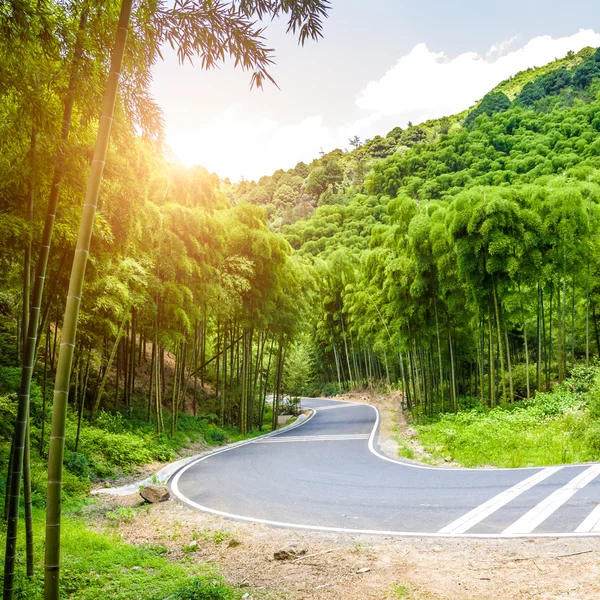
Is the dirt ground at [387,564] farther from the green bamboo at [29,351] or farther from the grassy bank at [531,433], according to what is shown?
the grassy bank at [531,433]

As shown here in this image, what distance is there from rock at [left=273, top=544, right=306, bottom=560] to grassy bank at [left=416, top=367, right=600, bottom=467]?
5.11m

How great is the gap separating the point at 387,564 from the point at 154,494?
14.5ft

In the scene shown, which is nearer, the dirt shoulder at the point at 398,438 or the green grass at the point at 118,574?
the green grass at the point at 118,574

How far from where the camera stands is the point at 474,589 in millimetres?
3340

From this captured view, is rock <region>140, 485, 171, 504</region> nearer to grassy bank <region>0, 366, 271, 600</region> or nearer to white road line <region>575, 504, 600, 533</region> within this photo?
grassy bank <region>0, 366, 271, 600</region>

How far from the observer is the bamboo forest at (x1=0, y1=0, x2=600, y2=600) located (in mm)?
3340

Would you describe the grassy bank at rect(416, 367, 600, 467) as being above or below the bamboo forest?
below

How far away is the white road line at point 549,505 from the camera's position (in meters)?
4.67

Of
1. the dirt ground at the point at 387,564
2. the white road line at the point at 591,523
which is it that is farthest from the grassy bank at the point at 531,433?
the dirt ground at the point at 387,564

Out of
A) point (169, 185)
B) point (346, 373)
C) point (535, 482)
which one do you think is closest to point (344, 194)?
point (346, 373)

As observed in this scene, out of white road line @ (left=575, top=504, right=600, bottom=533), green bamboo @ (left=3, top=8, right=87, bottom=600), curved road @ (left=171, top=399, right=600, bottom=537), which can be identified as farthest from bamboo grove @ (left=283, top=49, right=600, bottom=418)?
green bamboo @ (left=3, top=8, right=87, bottom=600)

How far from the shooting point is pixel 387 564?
13.3 feet

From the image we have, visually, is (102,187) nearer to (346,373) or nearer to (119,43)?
(119,43)

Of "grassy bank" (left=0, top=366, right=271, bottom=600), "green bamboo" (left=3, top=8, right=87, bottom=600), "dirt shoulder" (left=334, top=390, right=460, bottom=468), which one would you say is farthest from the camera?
"dirt shoulder" (left=334, top=390, right=460, bottom=468)
